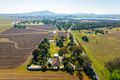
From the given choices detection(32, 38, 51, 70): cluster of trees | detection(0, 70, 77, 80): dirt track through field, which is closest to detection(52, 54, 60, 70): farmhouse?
detection(32, 38, 51, 70): cluster of trees

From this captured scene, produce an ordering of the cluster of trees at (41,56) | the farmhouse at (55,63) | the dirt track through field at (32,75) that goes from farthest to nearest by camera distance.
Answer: the cluster of trees at (41,56)
the farmhouse at (55,63)
the dirt track through field at (32,75)

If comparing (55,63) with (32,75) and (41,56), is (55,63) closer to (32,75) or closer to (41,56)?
(41,56)

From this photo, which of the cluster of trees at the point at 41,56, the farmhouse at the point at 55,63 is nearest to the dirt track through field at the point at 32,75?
the farmhouse at the point at 55,63

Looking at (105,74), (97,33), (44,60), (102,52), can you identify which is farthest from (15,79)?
(97,33)

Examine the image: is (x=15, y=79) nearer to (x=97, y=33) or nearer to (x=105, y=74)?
(x=105, y=74)

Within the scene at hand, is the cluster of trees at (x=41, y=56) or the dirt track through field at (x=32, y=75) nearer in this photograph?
the dirt track through field at (x=32, y=75)

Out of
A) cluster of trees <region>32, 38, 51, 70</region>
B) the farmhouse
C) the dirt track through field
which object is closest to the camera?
the dirt track through field

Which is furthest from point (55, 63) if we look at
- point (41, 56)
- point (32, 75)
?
point (32, 75)

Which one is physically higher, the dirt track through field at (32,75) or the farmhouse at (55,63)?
the farmhouse at (55,63)

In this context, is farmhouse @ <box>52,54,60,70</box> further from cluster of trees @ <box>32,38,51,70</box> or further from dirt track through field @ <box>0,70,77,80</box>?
dirt track through field @ <box>0,70,77,80</box>

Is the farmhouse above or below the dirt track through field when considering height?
above

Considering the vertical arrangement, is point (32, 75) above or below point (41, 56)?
below

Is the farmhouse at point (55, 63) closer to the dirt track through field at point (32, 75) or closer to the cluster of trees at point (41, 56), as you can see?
the cluster of trees at point (41, 56)
